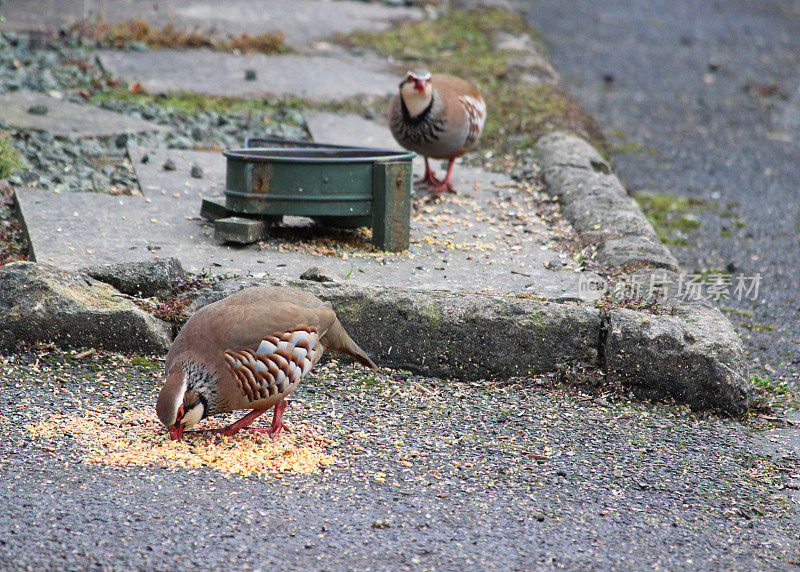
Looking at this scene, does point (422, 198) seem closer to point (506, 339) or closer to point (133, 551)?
point (506, 339)

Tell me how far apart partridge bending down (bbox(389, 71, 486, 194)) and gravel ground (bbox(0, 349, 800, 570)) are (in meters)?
2.56

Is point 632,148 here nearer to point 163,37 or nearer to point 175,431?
point 163,37

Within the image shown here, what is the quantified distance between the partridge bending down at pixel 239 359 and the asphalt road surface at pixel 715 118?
2.53 meters

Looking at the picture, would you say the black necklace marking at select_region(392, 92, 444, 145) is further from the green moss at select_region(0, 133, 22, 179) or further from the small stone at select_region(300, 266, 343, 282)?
the green moss at select_region(0, 133, 22, 179)

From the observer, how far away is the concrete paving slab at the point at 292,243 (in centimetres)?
452

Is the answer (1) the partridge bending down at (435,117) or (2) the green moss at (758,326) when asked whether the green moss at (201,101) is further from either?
(2) the green moss at (758,326)

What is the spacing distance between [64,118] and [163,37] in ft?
9.45

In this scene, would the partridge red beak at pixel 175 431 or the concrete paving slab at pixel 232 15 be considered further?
the concrete paving slab at pixel 232 15

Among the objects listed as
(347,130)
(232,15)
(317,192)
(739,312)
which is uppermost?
(232,15)

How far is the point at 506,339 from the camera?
408 cm

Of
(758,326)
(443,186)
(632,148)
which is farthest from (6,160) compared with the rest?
(632,148)

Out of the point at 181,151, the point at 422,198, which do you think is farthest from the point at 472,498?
the point at 181,151

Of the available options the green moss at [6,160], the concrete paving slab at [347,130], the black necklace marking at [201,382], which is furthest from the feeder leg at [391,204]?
the green moss at [6,160]

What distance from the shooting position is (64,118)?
6824 mm
